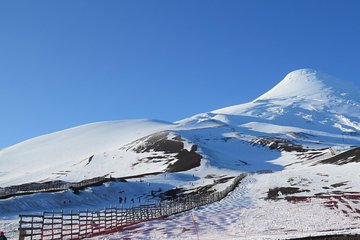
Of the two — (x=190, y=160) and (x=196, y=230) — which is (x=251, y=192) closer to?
(x=196, y=230)

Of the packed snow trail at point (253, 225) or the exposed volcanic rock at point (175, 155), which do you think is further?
the exposed volcanic rock at point (175, 155)

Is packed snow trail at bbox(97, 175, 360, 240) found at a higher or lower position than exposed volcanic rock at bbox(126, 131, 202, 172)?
lower

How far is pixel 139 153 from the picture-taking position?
627 ft

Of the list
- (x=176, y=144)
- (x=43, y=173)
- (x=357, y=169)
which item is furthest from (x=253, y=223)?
(x=43, y=173)

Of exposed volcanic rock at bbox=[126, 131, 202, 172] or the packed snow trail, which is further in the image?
exposed volcanic rock at bbox=[126, 131, 202, 172]

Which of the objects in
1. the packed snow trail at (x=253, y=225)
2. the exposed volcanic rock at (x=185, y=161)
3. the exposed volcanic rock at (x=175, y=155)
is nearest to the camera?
the packed snow trail at (x=253, y=225)

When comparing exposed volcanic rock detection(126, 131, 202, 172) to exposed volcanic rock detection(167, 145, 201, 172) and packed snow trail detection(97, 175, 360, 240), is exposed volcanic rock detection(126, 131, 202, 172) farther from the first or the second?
packed snow trail detection(97, 175, 360, 240)

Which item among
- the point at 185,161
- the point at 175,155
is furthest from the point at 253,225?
the point at 175,155

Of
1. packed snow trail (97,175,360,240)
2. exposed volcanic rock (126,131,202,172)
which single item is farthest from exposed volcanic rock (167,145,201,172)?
packed snow trail (97,175,360,240)

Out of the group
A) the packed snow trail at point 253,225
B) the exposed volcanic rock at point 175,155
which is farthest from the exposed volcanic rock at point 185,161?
the packed snow trail at point 253,225

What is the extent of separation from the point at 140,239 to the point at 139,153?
16562 cm

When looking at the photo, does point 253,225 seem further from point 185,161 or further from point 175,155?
point 175,155

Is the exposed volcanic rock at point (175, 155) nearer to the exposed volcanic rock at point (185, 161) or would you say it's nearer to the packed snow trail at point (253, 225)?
the exposed volcanic rock at point (185, 161)

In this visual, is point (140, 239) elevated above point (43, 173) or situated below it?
below
